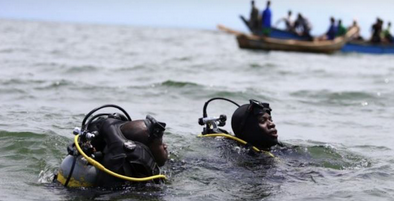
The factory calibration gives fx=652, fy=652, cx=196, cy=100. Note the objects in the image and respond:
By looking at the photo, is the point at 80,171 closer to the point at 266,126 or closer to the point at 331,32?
the point at 266,126

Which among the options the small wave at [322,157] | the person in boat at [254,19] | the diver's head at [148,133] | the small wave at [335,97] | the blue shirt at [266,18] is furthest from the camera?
the person in boat at [254,19]

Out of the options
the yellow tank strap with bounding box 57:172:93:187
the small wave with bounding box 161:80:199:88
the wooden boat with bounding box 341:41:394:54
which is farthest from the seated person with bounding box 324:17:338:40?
the yellow tank strap with bounding box 57:172:93:187

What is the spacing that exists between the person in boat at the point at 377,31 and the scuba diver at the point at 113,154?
2780 centimetres

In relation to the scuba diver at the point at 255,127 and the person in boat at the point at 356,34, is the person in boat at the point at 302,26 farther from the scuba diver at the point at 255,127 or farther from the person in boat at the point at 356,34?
the scuba diver at the point at 255,127

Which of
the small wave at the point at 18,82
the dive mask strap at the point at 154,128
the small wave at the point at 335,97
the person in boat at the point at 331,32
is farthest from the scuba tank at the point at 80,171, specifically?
the person in boat at the point at 331,32

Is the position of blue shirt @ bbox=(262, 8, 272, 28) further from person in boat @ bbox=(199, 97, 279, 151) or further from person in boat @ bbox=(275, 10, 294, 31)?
person in boat @ bbox=(199, 97, 279, 151)

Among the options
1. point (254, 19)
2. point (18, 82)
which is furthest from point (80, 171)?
point (254, 19)

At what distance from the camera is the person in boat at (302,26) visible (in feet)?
104

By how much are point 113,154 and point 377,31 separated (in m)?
28.3

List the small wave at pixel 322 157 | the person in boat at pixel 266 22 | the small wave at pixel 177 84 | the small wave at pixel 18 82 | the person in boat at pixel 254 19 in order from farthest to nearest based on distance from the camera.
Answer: the person in boat at pixel 254 19 → the person in boat at pixel 266 22 → the small wave at pixel 177 84 → the small wave at pixel 18 82 → the small wave at pixel 322 157

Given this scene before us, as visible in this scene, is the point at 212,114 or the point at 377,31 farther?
the point at 377,31

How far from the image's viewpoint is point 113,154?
16.8 feet

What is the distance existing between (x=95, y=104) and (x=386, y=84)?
8851 millimetres

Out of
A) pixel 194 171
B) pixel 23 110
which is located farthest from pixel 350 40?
pixel 194 171
